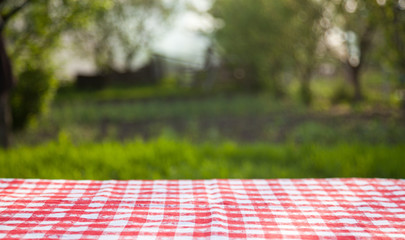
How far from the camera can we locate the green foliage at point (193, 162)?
13.8 ft

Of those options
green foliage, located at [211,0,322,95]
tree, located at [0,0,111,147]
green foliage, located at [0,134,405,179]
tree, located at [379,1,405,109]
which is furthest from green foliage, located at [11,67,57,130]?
tree, located at [379,1,405,109]

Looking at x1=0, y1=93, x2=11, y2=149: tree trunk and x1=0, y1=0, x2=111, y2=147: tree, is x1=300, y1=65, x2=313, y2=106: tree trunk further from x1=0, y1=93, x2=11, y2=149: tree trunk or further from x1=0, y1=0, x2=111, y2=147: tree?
x1=0, y1=93, x2=11, y2=149: tree trunk

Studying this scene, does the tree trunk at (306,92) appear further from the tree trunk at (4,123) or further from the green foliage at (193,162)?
the tree trunk at (4,123)

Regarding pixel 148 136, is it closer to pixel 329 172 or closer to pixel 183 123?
pixel 183 123

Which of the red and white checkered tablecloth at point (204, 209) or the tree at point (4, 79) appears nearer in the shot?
the red and white checkered tablecloth at point (204, 209)

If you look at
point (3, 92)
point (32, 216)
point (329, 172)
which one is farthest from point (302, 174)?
point (3, 92)

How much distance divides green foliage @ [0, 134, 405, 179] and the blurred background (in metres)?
0.02

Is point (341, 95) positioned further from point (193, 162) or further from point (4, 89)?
point (4, 89)

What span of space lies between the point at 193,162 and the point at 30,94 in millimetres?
4269

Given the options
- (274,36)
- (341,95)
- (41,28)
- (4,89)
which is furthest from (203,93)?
(4,89)

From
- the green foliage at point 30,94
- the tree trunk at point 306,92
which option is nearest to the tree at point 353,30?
the tree trunk at point 306,92

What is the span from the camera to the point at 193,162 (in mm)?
4664

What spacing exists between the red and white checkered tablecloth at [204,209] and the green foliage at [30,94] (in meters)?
5.78

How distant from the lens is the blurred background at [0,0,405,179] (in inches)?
186
